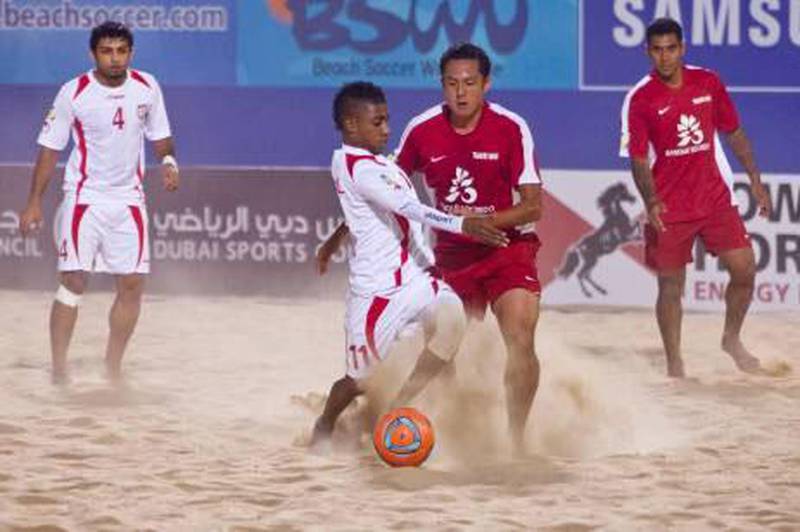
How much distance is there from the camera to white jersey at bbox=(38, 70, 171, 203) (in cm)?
1127

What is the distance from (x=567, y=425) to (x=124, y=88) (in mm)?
3441

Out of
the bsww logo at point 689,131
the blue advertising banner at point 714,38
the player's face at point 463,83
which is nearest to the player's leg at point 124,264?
the player's face at point 463,83

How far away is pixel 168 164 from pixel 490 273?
2862 millimetres

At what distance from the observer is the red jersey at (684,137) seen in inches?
453

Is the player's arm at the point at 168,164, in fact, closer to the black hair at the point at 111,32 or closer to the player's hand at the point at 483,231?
the black hair at the point at 111,32

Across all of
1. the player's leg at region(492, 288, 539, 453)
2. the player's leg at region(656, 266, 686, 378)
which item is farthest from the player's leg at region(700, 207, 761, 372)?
the player's leg at region(492, 288, 539, 453)

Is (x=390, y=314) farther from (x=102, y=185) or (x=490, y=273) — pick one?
(x=102, y=185)

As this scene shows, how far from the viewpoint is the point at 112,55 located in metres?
11.2

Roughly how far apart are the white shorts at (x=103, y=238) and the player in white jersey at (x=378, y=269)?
8.85ft

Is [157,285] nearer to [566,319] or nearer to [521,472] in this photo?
[566,319]

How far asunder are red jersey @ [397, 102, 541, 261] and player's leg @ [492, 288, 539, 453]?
0.29m

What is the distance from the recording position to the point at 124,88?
11312 millimetres

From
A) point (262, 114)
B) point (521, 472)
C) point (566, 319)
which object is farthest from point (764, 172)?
point (521, 472)

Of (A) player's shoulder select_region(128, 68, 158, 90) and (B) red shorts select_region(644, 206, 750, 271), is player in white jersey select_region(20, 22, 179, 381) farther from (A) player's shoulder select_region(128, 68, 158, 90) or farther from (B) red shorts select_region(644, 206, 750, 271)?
(B) red shorts select_region(644, 206, 750, 271)
